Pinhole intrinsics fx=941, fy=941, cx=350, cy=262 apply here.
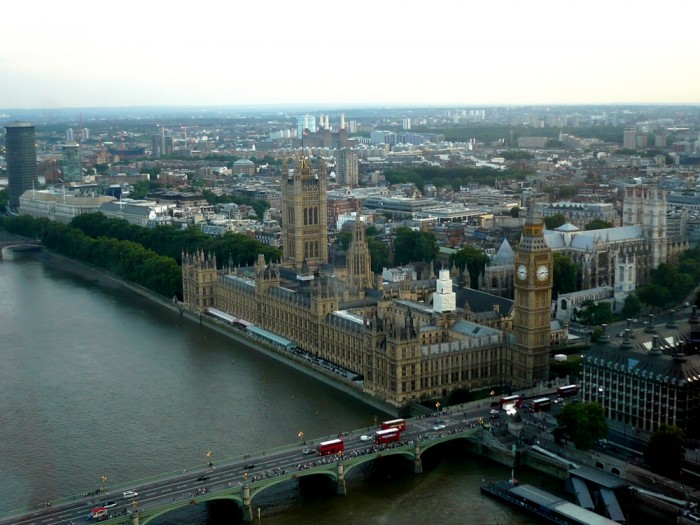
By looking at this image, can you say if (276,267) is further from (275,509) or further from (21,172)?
(21,172)

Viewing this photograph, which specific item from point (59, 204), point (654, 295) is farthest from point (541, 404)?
point (59, 204)

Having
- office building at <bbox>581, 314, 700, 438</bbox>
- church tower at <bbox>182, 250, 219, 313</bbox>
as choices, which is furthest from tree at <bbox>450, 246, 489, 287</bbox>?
office building at <bbox>581, 314, 700, 438</bbox>

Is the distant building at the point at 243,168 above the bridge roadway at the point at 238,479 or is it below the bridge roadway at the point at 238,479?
above

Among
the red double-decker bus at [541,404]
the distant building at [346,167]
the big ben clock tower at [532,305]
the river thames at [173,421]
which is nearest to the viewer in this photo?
the river thames at [173,421]

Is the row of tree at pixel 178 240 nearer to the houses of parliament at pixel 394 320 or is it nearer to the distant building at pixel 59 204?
the houses of parliament at pixel 394 320

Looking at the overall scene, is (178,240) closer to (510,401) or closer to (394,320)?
(394,320)

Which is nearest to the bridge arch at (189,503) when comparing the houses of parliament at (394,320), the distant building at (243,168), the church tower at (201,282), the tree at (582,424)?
the houses of parliament at (394,320)
